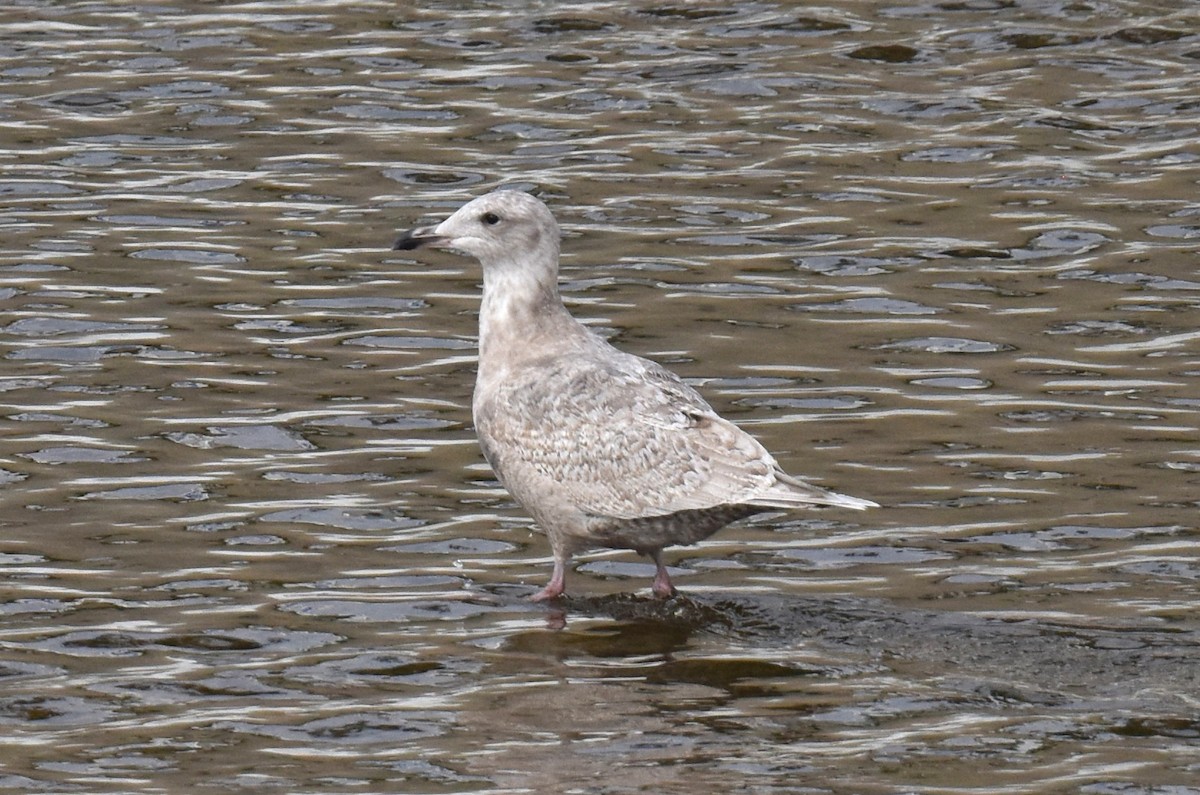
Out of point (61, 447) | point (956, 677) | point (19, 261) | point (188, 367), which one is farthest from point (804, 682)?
point (19, 261)

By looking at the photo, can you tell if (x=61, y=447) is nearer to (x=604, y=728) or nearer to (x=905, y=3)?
(x=604, y=728)

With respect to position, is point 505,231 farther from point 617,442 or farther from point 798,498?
point 798,498

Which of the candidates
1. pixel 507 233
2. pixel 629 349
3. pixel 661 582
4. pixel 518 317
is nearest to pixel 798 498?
pixel 661 582

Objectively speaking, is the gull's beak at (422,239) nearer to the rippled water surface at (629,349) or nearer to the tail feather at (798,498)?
the rippled water surface at (629,349)

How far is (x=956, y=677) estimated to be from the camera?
8859 millimetres

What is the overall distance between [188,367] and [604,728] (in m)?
5.67

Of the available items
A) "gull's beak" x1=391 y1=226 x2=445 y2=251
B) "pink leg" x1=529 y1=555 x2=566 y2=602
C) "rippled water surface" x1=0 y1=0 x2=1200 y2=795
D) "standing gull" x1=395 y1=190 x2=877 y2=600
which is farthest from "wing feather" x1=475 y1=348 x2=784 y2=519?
"gull's beak" x1=391 y1=226 x2=445 y2=251

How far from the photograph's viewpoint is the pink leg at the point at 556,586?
10.0 meters

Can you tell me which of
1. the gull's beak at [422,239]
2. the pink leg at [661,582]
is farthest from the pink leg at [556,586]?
the gull's beak at [422,239]

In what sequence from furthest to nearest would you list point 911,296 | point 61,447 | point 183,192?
point 183,192, point 911,296, point 61,447

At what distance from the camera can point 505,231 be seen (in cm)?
1071

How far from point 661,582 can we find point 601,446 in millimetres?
663

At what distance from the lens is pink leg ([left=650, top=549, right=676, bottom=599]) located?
10.0 meters

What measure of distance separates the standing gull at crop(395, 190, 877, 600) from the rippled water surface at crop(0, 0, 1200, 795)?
0.41 meters
